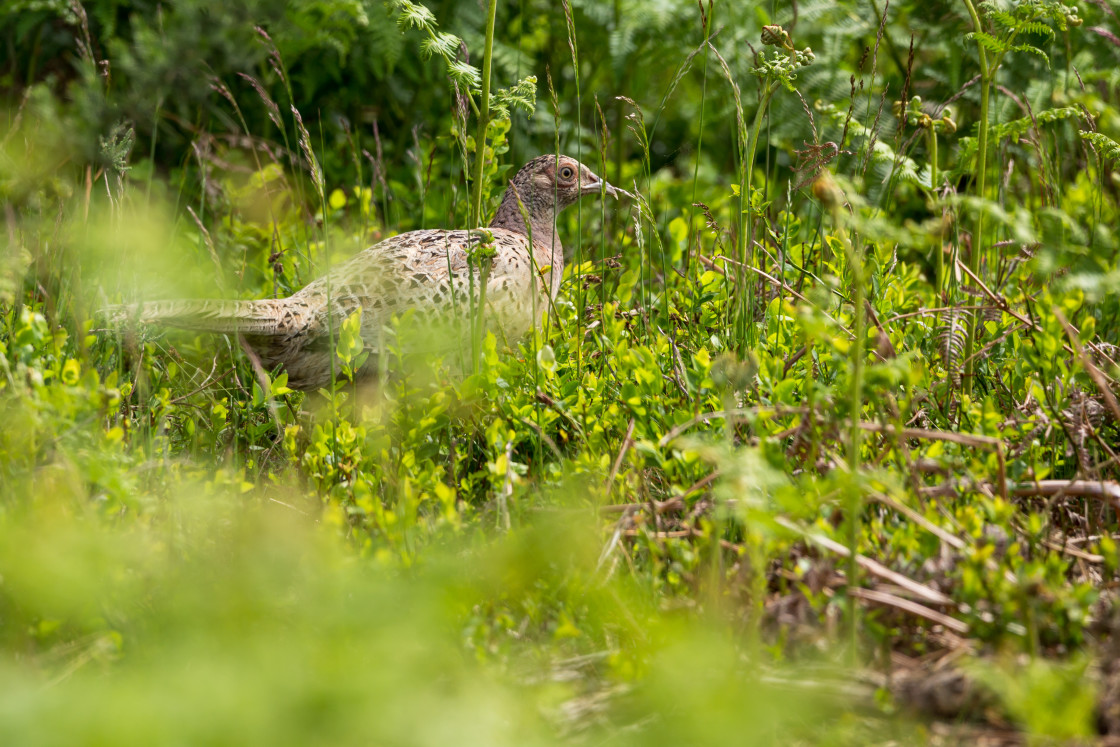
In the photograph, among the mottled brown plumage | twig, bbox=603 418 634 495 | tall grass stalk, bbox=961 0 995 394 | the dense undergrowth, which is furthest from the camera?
the mottled brown plumage

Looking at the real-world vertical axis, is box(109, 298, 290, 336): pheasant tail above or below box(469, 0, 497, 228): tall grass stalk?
below

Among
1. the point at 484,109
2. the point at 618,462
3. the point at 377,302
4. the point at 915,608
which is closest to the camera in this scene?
the point at 915,608

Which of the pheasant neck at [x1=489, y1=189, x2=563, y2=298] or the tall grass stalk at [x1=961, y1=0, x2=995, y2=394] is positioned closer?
the tall grass stalk at [x1=961, y1=0, x2=995, y2=394]

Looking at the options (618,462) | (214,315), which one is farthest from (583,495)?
(214,315)

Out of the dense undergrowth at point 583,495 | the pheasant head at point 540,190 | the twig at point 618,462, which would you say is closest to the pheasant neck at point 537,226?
the pheasant head at point 540,190

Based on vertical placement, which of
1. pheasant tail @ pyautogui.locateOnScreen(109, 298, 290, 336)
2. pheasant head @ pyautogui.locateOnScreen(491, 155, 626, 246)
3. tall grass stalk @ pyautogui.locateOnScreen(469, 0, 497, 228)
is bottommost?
pheasant tail @ pyautogui.locateOnScreen(109, 298, 290, 336)

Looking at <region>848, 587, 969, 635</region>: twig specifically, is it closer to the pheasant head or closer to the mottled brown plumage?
the mottled brown plumage

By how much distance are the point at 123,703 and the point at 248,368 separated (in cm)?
283

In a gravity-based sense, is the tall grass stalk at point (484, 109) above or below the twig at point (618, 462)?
above

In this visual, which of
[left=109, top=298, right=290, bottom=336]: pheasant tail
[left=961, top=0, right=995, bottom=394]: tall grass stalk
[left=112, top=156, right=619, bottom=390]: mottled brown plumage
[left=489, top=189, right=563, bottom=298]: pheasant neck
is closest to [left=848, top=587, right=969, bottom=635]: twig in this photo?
[left=961, top=0, right=995, bottom=394]: tall grass stalk

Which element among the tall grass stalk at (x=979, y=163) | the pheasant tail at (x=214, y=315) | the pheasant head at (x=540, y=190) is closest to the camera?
the tall grass stalk at (x=979, y=163)

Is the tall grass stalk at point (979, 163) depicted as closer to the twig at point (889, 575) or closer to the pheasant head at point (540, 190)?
the twig at point (889, 575)

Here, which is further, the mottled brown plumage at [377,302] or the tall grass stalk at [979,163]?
the mottled brown plumage at [377,302]

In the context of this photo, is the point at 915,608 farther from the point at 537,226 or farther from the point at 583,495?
the point at 537,226
